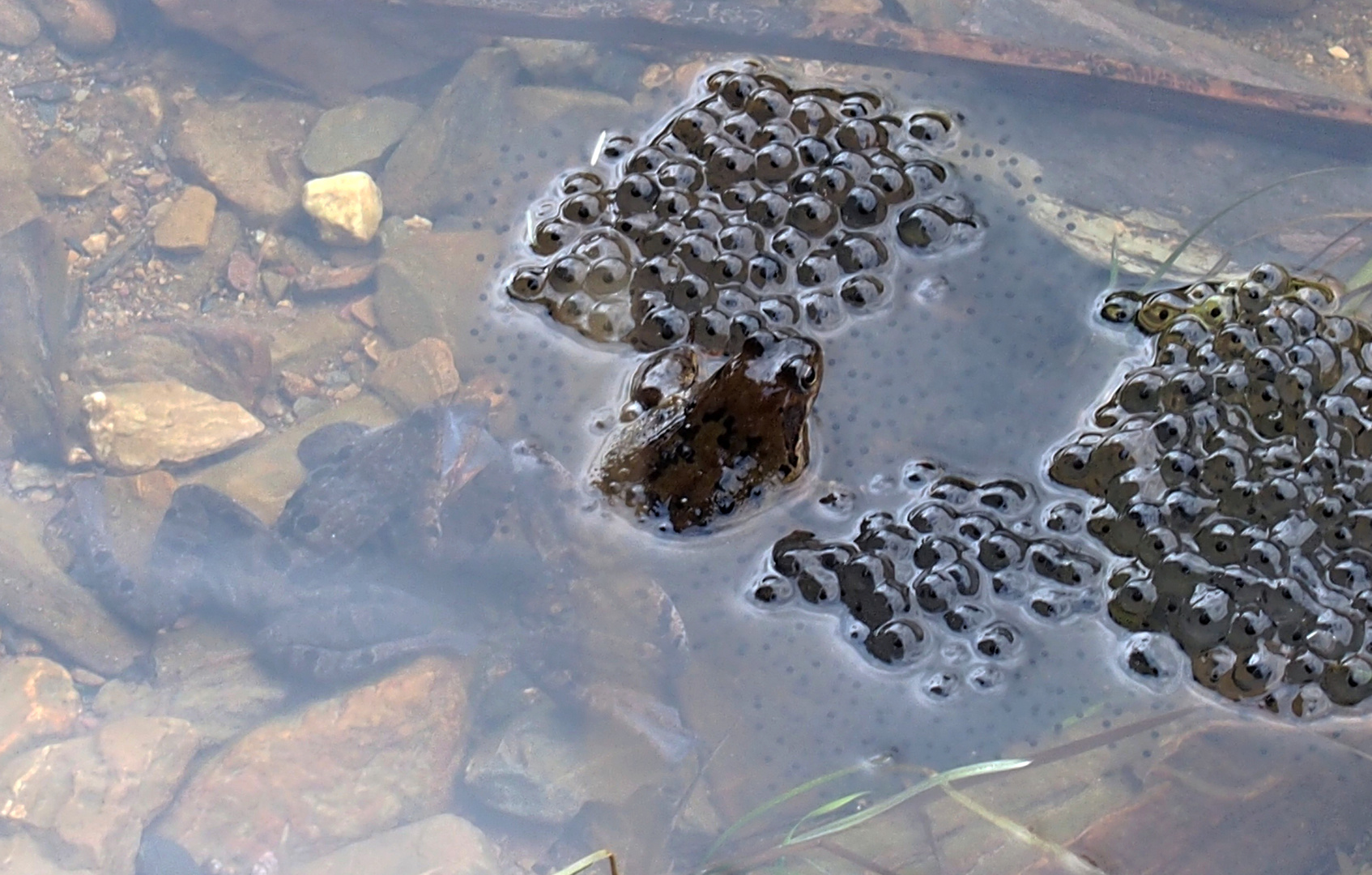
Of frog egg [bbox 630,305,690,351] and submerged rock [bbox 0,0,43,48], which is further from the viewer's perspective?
submerged rock [bbox 0,0,43,48]

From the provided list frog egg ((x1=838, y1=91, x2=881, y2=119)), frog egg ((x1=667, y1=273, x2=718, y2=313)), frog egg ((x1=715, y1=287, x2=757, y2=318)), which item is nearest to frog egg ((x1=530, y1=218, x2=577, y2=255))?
frog egg ((x1=667, y1=273, x2=718, y2=313))

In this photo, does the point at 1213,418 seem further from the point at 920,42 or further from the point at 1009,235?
the point at 920,42

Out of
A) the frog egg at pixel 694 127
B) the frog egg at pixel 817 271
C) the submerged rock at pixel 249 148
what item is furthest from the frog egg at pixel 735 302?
the submerged rock at pixel 249 148

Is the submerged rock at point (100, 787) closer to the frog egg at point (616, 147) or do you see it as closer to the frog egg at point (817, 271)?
the frog egg at point (616, 147)

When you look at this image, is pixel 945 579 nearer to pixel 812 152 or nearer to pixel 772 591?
pixel 772 591

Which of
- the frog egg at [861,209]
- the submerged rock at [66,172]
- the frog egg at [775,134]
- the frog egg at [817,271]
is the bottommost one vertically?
the submerged rock at [66,172]

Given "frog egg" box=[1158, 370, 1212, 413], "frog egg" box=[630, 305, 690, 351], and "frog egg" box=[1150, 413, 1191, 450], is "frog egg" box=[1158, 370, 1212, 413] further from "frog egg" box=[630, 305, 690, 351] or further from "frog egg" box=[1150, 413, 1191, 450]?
"frog egg" box=[630, 305, 690, 351]

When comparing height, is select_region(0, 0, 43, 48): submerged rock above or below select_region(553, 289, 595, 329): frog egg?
above
